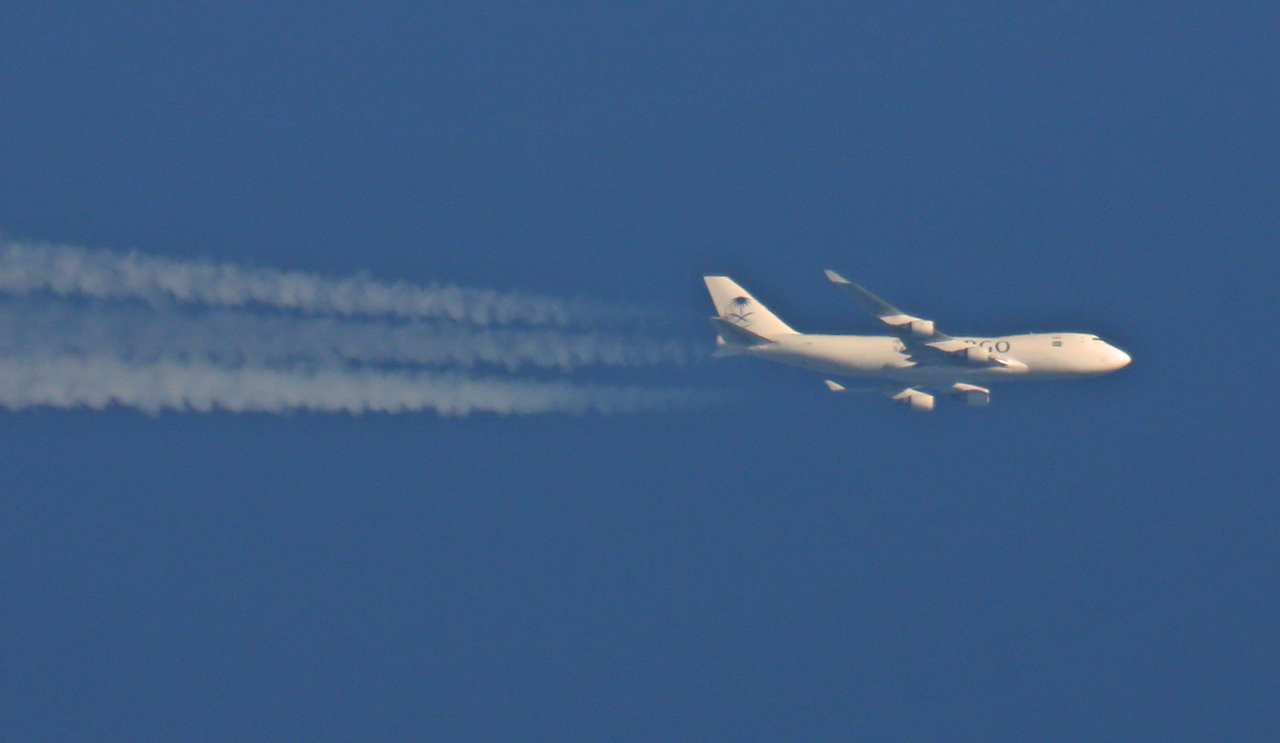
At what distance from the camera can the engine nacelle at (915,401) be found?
212ft

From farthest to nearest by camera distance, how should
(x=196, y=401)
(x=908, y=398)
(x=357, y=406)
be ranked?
(x=908, y=398), (x=357, y=406), (x=196, y=401)

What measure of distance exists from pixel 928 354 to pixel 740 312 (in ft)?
29.9

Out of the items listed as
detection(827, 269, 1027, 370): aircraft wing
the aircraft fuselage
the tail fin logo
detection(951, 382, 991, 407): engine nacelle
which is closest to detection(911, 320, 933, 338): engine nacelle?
detection(827, 269, 1027, 370): aircraft wing

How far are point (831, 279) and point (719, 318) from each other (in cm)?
520

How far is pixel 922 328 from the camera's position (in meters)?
61.1

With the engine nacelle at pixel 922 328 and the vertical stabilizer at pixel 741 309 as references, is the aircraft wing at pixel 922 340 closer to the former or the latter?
the engine nacelle at pixel 922 328

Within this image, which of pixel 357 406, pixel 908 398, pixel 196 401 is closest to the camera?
pixel 196 401

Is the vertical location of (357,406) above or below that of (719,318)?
below

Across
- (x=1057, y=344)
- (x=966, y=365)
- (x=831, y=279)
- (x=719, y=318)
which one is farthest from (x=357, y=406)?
(x=1057, y=344)

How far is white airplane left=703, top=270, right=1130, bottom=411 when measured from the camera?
6178 cm

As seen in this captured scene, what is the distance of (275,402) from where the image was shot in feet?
188

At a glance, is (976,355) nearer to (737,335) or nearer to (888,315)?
(888,315)

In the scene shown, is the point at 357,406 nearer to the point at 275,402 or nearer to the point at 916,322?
the point at 275,402

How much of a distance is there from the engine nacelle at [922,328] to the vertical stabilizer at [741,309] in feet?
19.6
